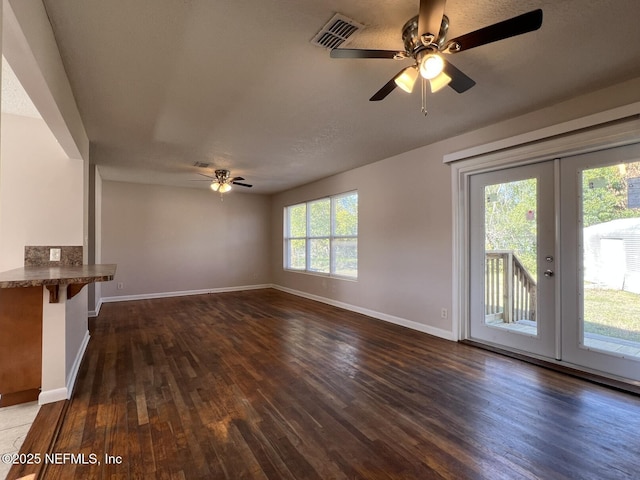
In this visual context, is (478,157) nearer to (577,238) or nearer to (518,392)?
(577,238)

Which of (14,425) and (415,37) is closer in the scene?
(415,37)

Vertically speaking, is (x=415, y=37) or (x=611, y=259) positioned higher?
(x=415, y=37)

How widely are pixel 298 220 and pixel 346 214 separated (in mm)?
1873

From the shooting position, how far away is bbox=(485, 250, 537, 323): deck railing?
10.7 feet

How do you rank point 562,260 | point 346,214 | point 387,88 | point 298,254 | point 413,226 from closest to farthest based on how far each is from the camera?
1. point 387,88
2. point 562,260
3. point 413,226
4. point 346,214
5. point 298,254

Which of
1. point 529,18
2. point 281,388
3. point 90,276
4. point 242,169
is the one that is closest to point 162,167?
point 242,169

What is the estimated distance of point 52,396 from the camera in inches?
93.8

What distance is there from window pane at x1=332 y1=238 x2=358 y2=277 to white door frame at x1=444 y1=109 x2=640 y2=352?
1.99 metres

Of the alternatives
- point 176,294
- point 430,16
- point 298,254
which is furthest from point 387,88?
point 176,294

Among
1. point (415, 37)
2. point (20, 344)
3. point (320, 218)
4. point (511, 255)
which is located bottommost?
point (20, 344)

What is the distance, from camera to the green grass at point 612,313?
2.59 metres

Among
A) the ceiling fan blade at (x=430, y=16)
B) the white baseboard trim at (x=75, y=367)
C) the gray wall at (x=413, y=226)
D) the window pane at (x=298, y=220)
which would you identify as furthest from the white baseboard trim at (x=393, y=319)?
the white baseboard trim at (x=75, y=367)

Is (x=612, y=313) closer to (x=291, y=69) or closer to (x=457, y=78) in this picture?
(x=457, y=78)

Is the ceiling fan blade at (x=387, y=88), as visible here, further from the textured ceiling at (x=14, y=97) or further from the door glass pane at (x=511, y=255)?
the textured ceiling at (x=14, y=97)
